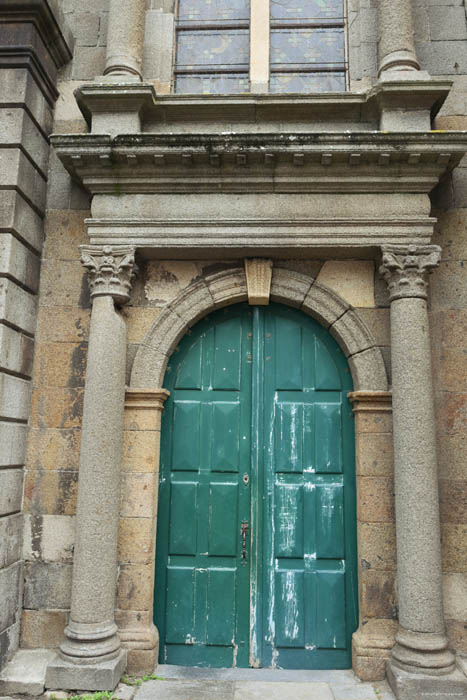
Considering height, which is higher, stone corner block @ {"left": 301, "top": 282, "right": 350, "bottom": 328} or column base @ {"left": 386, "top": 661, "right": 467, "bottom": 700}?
stone corner block @ {"left": 301, "top": 282, "right": 350, "bottom": 328}

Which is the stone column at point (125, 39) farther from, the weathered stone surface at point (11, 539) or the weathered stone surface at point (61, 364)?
the weathered stone surface at point (11, 539)

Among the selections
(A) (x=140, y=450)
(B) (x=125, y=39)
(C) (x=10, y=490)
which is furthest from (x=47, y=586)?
(B) (x=125, y=39)

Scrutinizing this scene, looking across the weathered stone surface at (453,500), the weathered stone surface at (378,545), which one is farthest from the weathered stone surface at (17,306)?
the weathered stone surface at (453,500)

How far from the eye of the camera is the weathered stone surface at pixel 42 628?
162 inches

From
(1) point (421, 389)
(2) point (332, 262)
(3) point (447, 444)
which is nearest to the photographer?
(1) point (421, 389)

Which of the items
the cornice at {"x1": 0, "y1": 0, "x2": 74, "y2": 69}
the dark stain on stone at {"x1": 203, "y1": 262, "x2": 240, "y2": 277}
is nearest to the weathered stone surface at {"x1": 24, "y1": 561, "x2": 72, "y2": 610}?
the dark stain on stone at {"x1": 203, "y1": 262, "x2": 240, "y2": 277}

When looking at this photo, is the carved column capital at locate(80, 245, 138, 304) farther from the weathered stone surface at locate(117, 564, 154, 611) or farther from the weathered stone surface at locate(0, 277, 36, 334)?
the weathered stone surface at locate(117, 564, 154, 611)

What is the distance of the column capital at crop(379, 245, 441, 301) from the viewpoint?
4.12 meters

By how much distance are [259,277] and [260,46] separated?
7.50 feet

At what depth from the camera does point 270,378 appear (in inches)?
177

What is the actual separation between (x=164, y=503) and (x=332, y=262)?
2.42 m

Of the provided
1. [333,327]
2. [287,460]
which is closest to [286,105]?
[333,327]

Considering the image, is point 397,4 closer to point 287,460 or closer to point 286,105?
point 286,105

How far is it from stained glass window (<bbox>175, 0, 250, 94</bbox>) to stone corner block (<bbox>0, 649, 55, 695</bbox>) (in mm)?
4902
